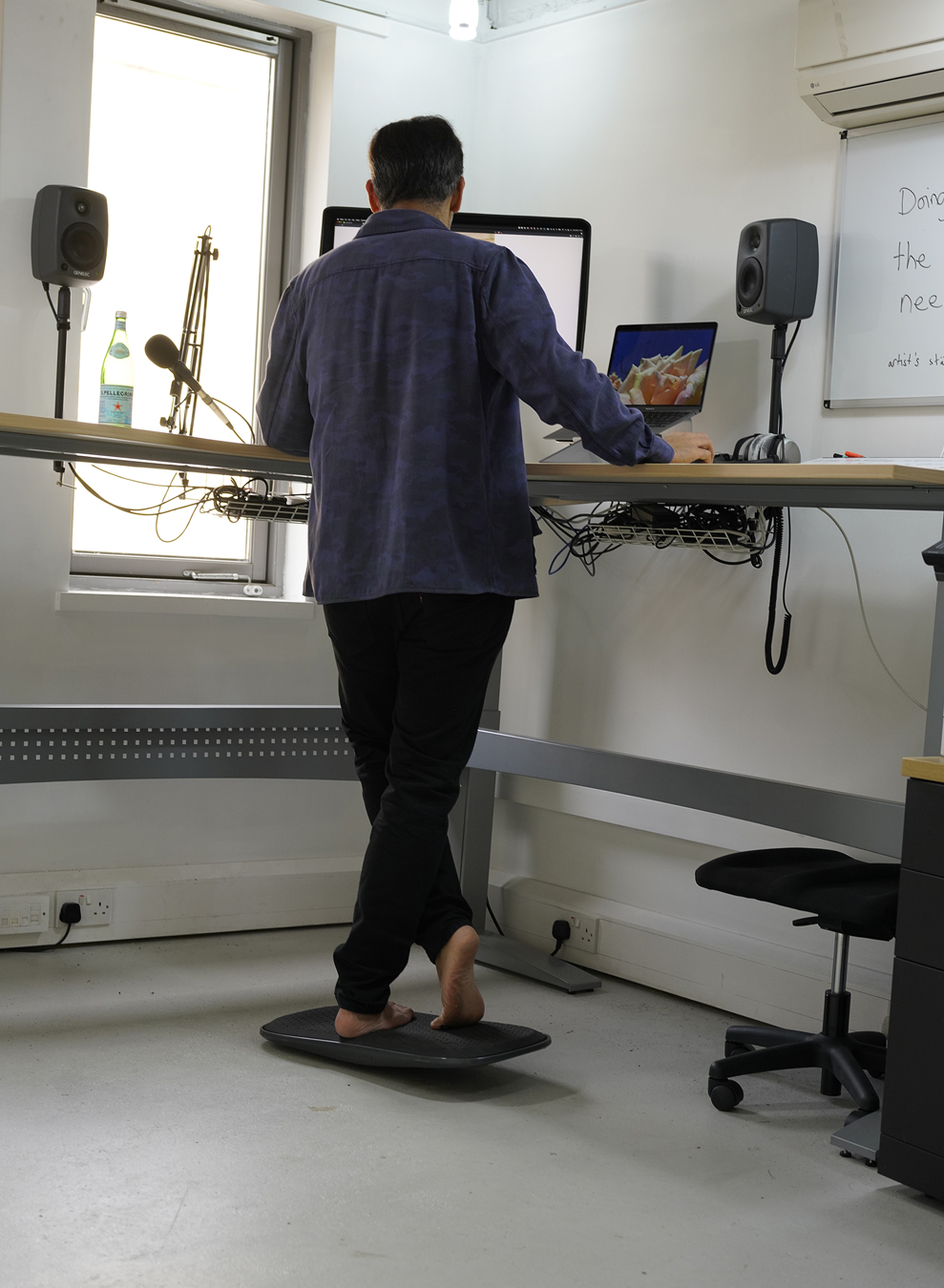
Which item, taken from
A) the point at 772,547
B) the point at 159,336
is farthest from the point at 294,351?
the point at 772,547

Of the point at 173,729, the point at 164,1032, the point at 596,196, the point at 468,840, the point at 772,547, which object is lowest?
the point at 164,1032

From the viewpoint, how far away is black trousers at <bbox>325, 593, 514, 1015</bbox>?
2188mm

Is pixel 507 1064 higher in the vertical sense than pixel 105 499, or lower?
lower

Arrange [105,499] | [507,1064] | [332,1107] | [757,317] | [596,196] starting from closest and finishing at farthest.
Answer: [332,1107] < [507,1064] < [757,317] < [105,499] < [596,196]

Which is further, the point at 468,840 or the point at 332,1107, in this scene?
the point at 468,840

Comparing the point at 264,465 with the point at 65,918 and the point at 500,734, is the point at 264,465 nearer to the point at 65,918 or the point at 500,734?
the point at 500,734

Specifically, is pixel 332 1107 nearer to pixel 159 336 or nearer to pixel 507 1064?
pixel 507 1064

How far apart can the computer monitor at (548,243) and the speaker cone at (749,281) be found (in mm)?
448

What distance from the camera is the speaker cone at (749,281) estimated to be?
263 centimetres

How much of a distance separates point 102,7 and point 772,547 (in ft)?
6.94

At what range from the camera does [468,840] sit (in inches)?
128

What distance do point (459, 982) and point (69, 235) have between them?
70.3 inches

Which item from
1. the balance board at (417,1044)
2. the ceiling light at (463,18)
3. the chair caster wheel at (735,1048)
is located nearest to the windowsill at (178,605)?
the balance board at (417,1044)

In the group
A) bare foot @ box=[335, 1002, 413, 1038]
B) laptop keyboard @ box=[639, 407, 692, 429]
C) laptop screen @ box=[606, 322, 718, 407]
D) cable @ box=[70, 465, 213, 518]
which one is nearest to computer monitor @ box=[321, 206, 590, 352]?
laptop screen @ box=[606, 322, 718, 407]
